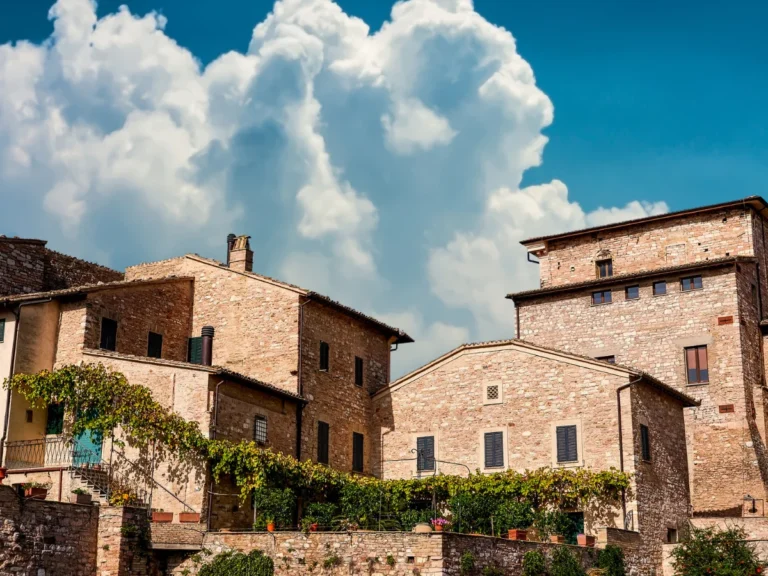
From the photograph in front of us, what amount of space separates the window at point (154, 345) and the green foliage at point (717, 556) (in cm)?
1586

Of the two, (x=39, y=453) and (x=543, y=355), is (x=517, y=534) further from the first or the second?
(x=39, y=453)

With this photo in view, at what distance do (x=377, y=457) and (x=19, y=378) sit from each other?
11.3m

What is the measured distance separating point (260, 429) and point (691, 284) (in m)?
17.1

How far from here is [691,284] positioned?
37.4 m

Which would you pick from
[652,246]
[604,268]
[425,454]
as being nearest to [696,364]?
[652,246]

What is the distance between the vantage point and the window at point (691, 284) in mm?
37250

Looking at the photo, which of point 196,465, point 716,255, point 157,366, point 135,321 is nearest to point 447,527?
point 196,465

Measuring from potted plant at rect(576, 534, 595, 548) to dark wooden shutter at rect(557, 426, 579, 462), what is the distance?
2925 millimetres

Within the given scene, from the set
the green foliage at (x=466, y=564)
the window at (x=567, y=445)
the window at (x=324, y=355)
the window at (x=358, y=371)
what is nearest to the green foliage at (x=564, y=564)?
the green foliage at (x=466, y=564)

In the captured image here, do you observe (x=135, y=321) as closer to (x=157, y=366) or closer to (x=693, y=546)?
(x=157, y=366)

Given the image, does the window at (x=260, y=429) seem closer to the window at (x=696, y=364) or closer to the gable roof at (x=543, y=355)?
the gable roof at (x=543, y=355)

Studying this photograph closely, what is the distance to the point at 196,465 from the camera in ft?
86.0

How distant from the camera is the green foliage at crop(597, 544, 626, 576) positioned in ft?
87.7

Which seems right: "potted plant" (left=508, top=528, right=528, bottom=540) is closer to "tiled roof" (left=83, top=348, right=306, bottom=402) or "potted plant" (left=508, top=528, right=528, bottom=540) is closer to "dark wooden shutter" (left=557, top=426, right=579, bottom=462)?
"dark wooden shutter" (left=557, top=426, right=579, bottom=462)
